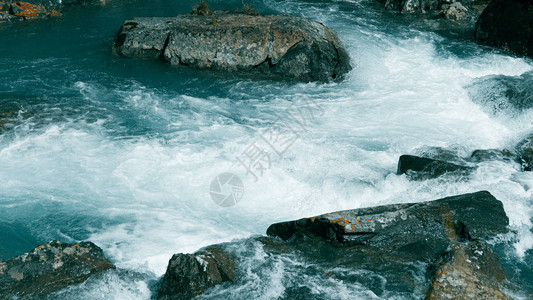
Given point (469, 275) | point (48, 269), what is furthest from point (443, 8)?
point (48, 269)

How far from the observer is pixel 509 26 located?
12.0m

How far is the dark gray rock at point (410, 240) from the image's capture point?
4.98 meters

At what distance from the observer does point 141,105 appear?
9.77m

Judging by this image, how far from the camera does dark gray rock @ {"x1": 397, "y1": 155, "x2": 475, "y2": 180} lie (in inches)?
282

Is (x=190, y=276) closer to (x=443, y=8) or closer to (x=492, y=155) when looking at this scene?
Result: (x=492, y=155)

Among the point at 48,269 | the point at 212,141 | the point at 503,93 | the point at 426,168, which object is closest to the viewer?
the point at 48,269

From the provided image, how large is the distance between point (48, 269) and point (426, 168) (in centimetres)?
550

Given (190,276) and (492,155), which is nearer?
(190,276)

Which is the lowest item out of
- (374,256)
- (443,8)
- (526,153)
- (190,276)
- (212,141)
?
(212,141)

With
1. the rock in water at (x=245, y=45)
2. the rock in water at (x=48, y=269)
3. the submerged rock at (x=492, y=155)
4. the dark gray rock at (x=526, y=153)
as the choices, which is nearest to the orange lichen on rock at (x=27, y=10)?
the rock in water at (x=245, y=45)

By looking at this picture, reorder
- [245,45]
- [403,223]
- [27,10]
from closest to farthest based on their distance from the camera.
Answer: [403,223], [245,45], [27,10]

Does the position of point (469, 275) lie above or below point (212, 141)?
above

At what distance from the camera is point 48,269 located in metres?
5.21

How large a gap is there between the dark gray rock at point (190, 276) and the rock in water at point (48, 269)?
0.93 m
